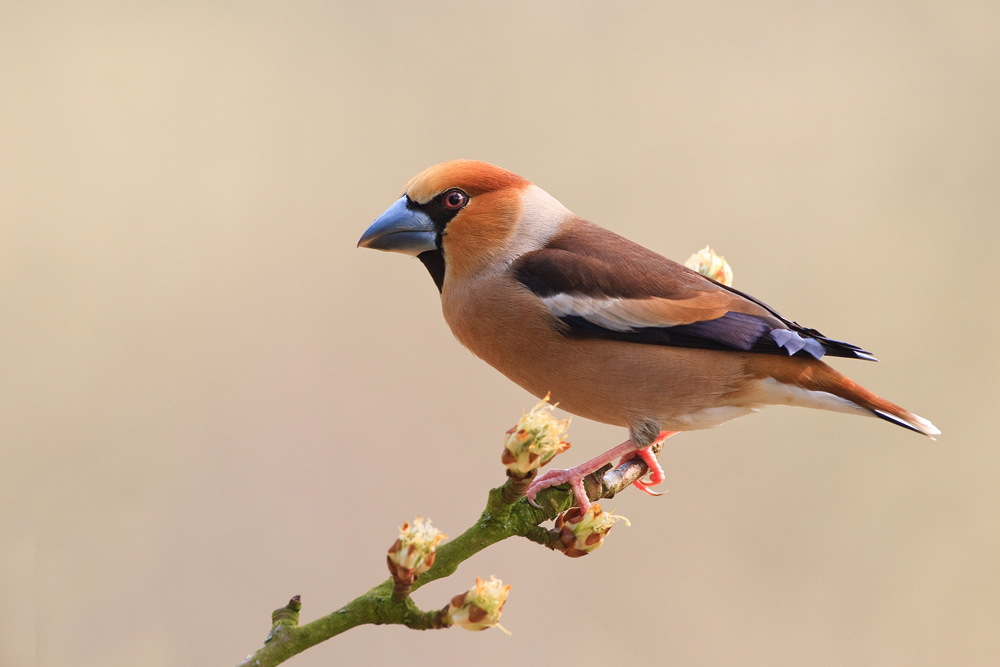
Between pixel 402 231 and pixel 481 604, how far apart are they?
0.73 meters

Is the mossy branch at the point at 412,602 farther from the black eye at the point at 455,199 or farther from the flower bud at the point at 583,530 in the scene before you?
the black eye at the point at 455,199

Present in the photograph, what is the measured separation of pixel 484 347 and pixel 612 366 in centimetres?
23

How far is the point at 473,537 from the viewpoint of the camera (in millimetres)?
957

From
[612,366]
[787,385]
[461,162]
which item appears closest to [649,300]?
[612,366]

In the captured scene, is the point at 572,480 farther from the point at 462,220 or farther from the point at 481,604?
the point at 462,220

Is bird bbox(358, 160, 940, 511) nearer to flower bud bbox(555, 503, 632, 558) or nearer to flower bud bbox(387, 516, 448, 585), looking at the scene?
flower bud bbox(555, 503, 632, 558)

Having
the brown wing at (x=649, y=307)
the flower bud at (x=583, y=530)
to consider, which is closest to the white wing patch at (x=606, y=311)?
the brown wing at (x=649, y=307)

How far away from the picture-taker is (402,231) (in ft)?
4.57

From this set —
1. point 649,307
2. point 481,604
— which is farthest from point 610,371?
point 481,604

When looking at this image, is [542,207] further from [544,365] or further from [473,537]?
[473,537]

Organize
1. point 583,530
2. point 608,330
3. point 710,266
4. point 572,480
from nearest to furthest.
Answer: point 583,530 < point 572,480 < point 608,330 < point 710,266

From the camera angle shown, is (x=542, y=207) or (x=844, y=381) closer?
(x=844, y=381)

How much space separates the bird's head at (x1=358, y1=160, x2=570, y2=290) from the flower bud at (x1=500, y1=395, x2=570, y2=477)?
0.56 meters

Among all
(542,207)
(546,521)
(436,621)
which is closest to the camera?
(436,621)
